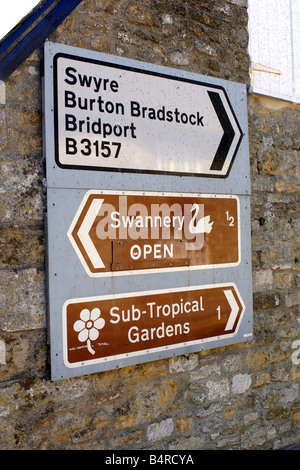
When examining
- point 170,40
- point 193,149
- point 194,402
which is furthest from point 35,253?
point 170,40

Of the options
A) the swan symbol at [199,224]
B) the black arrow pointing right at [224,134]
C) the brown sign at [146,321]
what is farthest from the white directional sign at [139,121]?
the brown sign at [146,321]

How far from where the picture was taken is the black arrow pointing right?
3.07 m

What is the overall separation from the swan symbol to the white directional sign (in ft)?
0.84

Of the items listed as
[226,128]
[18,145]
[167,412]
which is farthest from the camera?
[226,128]

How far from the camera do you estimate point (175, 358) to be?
9.45ft

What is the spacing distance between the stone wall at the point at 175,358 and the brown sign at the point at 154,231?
0.26 meters

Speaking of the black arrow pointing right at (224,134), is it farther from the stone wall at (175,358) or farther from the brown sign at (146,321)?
the brown sign at (146,321)

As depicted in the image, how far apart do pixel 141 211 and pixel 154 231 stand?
0.16 m

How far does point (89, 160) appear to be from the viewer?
2.52 metres

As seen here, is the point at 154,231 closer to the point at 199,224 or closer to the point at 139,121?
the point at 199,224

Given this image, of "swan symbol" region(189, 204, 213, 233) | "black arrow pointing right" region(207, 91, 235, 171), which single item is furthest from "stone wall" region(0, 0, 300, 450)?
"swan symbol" region(189, 204, 213, 233)
